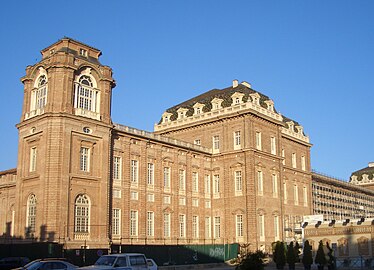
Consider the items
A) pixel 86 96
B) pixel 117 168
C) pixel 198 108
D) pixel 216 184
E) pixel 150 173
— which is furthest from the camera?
pixel 198 108

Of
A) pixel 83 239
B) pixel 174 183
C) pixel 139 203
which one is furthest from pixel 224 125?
pixel 83 239

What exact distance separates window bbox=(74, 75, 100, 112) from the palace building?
0.10 meters

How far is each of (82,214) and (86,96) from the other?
10847mm

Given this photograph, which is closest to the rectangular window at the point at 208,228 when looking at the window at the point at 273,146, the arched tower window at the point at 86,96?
the window at the point at 273,146

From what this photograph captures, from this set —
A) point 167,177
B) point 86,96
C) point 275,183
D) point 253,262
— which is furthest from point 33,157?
point 253,262

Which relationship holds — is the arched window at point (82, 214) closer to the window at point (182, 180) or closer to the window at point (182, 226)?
the window at point (182, 226)

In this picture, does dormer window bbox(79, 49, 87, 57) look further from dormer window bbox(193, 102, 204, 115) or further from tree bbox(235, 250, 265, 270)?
tree bbox(235, 250, 265, 270)

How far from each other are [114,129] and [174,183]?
11.1 meters

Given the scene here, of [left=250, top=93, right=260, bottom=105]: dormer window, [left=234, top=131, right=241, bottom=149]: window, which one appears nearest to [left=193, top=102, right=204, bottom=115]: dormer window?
[left=234, top=131, right=241, bottom=149]: window

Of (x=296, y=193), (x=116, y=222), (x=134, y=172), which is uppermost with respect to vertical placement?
(x=134, y=172)

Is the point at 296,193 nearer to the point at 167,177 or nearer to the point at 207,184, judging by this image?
the point at 207,184

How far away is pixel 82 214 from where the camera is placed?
42.7 meters

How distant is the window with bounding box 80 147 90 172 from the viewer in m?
43.6

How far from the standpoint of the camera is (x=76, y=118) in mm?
43062
